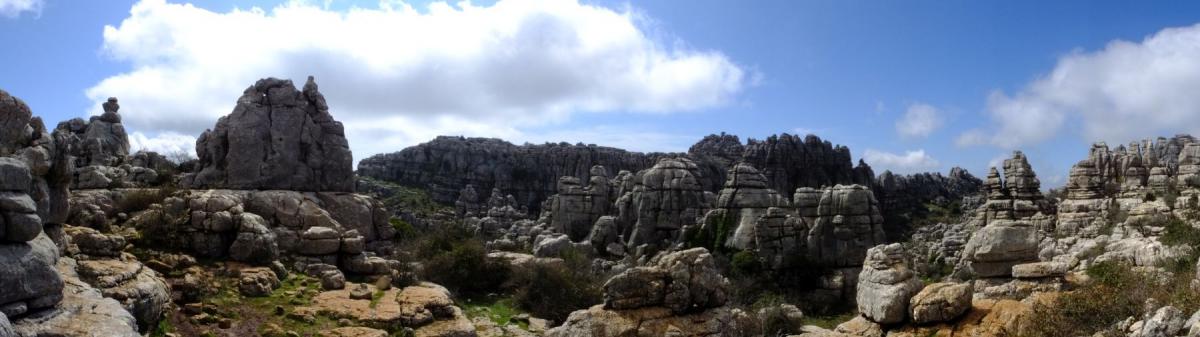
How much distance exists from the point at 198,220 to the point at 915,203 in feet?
307

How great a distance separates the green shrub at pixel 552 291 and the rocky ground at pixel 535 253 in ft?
0.33

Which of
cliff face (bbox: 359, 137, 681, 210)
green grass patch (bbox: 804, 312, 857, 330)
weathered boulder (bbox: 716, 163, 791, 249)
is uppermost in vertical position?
cliff face (bbox: 359, 137, 681, 210)

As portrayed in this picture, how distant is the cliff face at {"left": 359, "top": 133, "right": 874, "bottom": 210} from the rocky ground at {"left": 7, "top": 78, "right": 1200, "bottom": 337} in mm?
38416

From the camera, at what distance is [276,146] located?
91.5ft


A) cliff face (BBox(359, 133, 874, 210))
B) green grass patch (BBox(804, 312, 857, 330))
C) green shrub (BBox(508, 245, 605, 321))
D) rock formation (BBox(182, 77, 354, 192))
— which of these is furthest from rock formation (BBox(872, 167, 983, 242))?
rock formation (BBox(182, 77, 354, 192))

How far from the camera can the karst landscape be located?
1284 cm

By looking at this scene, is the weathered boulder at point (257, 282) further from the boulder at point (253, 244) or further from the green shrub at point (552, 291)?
the green shrub at point (552, 291)

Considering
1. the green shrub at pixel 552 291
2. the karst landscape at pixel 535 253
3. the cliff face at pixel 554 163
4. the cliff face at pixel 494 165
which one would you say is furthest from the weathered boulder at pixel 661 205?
the cliff face at pixel 494 165

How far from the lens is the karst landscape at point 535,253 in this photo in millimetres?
12836

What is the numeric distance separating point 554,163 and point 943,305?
96788 mm

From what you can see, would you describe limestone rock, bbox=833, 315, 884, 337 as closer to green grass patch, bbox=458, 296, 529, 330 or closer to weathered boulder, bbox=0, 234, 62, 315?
green grass patch, bbox=458, 296, 529, 330

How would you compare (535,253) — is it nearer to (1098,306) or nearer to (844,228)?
(844,228)

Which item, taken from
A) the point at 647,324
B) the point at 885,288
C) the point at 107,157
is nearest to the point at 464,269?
the point at 107,157

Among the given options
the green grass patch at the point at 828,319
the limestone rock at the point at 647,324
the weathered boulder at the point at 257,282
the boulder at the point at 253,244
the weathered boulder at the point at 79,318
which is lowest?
the green grass patch at the point at 828,319
